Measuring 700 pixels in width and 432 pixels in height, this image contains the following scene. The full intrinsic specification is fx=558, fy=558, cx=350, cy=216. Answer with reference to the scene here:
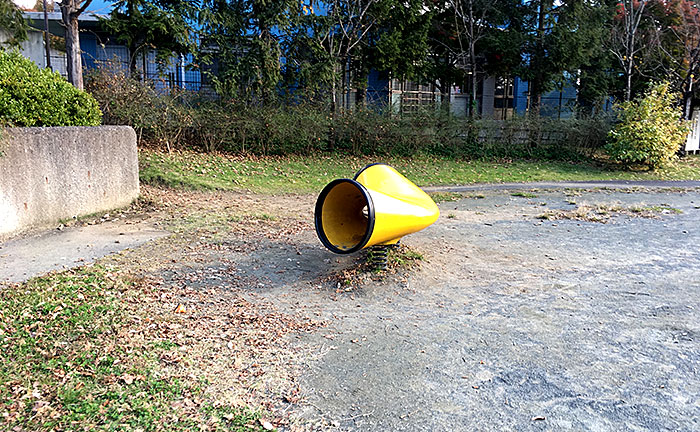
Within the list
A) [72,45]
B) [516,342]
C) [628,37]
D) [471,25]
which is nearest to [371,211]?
[516,342]

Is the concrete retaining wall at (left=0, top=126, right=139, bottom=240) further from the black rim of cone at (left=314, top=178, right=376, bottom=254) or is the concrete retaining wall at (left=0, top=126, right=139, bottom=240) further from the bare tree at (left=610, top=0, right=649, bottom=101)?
the bare tree at (left=610, top=0, right=649, bottom=101)

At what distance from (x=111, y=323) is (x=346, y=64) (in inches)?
639

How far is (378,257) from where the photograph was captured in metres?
6.02

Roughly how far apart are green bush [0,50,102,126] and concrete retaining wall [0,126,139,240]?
0.98ft

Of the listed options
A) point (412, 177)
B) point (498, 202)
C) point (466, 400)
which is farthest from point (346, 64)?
point (466, 400)

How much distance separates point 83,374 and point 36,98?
5.76 m

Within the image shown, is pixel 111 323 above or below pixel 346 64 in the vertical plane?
below

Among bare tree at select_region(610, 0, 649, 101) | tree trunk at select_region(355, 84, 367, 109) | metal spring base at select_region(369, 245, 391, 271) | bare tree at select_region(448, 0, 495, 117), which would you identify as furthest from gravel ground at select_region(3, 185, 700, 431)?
bare tree at select_region(610, 0, 649, 101)

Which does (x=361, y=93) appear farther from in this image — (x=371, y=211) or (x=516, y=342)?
(x=516, y=342)

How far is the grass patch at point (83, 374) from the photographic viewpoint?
3.17m

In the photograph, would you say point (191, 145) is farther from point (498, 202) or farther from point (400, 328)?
point (400, 328)

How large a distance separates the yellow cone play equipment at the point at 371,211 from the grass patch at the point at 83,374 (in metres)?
2.16

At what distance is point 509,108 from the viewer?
84.5ft

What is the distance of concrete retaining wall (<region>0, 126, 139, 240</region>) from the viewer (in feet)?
23.5
